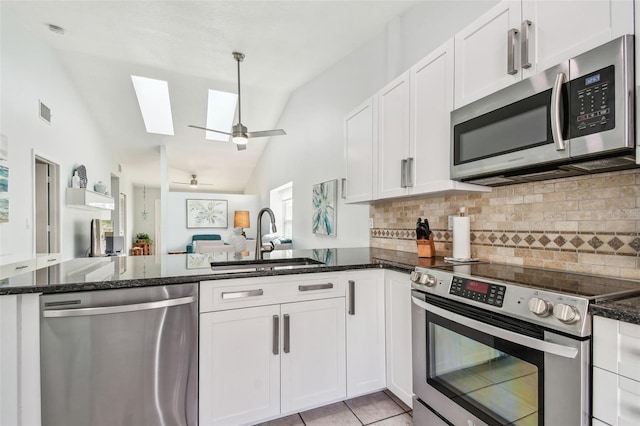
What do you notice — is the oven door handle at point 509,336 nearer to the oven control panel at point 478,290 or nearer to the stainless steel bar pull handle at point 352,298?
the oven control panel at point 478,290

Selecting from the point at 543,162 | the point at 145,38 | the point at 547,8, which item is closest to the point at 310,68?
the point at 145,38

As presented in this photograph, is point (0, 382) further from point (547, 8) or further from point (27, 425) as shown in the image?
point (547, 8)

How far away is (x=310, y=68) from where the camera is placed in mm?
4234

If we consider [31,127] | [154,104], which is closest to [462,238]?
[31,127]

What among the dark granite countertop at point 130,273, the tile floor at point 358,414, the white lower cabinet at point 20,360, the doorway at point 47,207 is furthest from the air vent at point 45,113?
the tile floor at point 358,414

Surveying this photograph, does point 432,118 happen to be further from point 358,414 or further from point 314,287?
point 358,414

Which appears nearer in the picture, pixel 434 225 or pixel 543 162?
pixel 543 162

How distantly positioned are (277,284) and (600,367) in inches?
51.6

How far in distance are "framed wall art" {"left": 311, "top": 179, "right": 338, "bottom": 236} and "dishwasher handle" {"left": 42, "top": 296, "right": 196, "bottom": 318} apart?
98.1 inches

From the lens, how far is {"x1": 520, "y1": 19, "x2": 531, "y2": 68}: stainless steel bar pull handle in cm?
132

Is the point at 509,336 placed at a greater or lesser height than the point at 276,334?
greater

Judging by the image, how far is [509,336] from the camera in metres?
1.11

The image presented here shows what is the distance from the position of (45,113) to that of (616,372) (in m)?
5.22

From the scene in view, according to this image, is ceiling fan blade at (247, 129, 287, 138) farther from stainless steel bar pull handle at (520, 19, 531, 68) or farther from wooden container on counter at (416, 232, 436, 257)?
stainless steel bar pull handle at (520, 19, 531, 68)
